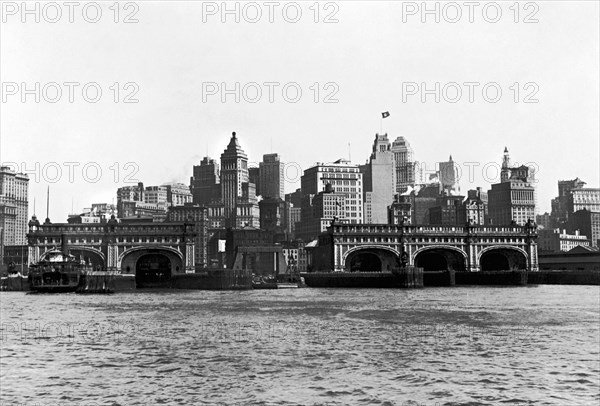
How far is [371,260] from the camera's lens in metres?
192

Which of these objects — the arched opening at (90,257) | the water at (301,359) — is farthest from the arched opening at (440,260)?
the water at (301,359)

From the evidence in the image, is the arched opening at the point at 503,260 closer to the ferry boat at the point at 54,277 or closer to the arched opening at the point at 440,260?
the arched opening at the point at 440,260

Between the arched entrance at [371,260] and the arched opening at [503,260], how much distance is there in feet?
80.6

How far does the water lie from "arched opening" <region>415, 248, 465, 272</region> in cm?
11769

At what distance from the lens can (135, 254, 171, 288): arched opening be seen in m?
170

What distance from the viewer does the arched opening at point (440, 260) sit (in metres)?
185

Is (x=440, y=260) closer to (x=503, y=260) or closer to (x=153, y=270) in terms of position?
(x=503, y=260)

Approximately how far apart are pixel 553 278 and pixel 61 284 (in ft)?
367

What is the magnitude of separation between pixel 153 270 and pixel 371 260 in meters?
55.9

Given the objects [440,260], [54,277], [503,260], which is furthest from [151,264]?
[503,260]

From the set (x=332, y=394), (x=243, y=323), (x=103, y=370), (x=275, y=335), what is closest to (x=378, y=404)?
(x=332, y=394)

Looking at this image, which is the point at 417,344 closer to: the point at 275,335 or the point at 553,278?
the point at 275,335

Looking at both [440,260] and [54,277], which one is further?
[440,260]

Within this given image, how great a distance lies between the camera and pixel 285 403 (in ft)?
98.5
